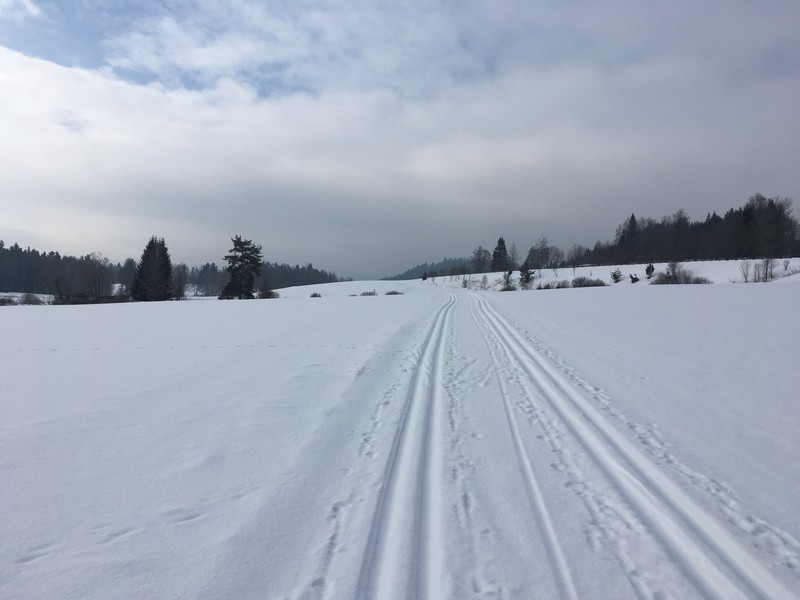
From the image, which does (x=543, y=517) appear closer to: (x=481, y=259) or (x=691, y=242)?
(x=691, y=242)

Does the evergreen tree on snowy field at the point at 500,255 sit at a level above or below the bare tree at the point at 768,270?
above

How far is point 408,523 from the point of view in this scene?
3.11 m

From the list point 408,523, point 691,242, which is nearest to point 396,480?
point 408,523

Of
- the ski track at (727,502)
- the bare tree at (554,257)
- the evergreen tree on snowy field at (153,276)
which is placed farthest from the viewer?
the bare tree at (554,257)

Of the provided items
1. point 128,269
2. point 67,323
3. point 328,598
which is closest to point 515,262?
point 128,269

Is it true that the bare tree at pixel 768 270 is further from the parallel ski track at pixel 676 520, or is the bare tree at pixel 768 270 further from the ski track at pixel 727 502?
the parallel ski track at pixel 676 520

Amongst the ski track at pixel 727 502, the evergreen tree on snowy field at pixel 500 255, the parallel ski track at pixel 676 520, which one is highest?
the evergreen tree on snowy field at pixel 500 255

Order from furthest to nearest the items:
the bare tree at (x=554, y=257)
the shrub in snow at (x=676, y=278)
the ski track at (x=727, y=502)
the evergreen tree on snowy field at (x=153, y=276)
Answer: the bare tree at (x=554, y=257)
the evergreen tree on snowy field at (x=153, y=276)
the shrub in snow at (x=676, y=278)
the ski track at (x=727, y=502)

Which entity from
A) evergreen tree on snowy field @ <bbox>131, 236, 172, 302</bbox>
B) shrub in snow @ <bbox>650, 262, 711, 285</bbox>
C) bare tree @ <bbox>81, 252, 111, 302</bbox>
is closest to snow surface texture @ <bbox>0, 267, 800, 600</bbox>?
shrub in snow @ <bbox>650, 262, 711, 285</bbox>

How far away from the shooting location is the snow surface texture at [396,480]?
2586 mm

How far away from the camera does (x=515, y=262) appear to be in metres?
135

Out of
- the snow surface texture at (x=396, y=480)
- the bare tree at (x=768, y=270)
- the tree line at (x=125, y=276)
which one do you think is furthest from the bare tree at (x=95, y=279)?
the bare tree at (x=768, y=270)

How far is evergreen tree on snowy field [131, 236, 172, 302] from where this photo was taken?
5416 cm

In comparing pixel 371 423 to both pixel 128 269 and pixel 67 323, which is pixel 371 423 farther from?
pixel 128 269
